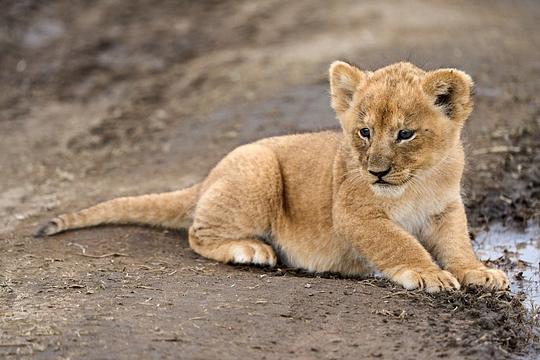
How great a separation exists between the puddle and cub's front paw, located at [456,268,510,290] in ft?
1.12

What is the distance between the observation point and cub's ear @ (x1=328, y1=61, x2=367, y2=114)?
7270 millimetres

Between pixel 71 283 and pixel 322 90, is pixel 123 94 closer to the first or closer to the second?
pixel 322 90

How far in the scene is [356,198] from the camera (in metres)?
7.22

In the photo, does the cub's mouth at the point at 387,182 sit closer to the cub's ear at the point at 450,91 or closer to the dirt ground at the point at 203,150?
the cub's ear at the point at 450,91

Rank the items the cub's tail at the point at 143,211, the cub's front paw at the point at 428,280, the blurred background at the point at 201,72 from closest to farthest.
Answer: the cub's front paw at the point at 428,280 → the cub's tail at the point at 143,211 → the blurred background at the point at 201,72

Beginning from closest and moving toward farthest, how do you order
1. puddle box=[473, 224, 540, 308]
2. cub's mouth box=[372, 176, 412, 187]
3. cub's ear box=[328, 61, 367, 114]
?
cub's mouth box=[372, 176, 412, 187] → cub's ear box=[328, 61, 367, 114] → puddle box=[473, 224, 540, 308]

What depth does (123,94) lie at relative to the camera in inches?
572

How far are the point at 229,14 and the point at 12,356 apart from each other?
12.5 metres

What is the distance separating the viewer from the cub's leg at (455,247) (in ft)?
22.6

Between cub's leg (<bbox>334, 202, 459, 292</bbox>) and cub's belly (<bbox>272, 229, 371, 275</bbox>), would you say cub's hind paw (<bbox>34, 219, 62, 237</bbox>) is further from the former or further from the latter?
cub's leg (<bbox>334, 202, 459, 292</bbox>)

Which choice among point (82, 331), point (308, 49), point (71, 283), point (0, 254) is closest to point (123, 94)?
point (308, 49)

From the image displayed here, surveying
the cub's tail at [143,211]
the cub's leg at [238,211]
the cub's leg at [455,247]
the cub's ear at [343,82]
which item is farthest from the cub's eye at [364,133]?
the cub's tail at [143,211]

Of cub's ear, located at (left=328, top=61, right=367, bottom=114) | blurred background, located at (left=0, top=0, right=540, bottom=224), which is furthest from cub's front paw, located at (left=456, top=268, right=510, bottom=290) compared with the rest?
blurred background, located at (left=0, top=0, right=540, bottom=224)

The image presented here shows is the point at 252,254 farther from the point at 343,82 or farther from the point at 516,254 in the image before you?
the point at 516,254
